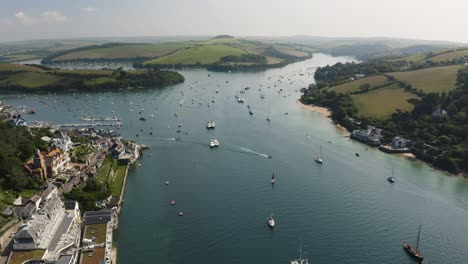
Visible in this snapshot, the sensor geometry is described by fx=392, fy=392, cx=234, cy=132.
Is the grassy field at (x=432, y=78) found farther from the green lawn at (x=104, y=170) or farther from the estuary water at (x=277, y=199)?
the green lawn at (x=104, y=170)

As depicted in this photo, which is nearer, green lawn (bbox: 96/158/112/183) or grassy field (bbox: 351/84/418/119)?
green lawn (bbox: 96/158/112/183)

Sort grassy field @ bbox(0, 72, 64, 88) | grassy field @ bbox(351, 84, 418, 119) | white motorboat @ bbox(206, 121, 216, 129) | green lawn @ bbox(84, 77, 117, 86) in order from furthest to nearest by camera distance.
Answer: green lawn @ bbox(84, 77, 117, 86) → grassy field @ bbox(0, 72, 64, 88) → grassy field @ bbox(351, 84, 418, 119) → white motorboat @ bbox(206, 121, 216, 129)

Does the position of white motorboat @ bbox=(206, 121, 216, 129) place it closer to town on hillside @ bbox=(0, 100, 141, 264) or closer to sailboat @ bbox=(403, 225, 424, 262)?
town on hillside @ bbox=(0, 100, 141, 264)

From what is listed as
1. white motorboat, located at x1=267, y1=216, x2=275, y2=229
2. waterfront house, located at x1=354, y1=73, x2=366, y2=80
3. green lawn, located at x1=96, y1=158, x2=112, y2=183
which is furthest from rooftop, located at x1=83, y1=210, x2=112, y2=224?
waterfront house, located at x1=354, y1=73, x2=366, y2=80

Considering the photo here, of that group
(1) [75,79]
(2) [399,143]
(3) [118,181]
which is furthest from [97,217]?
(1) [75,79]

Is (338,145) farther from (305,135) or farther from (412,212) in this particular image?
(412,212)

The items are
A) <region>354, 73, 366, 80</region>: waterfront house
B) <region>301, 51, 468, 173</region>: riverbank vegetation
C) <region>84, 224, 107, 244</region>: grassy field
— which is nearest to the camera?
<region>84, 224, 107, 244</region>: grassy field

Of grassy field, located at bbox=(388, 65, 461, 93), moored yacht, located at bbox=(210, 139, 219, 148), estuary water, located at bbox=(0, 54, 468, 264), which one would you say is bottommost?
estuary water, located at bbox=(0, 54, 468, 264)
